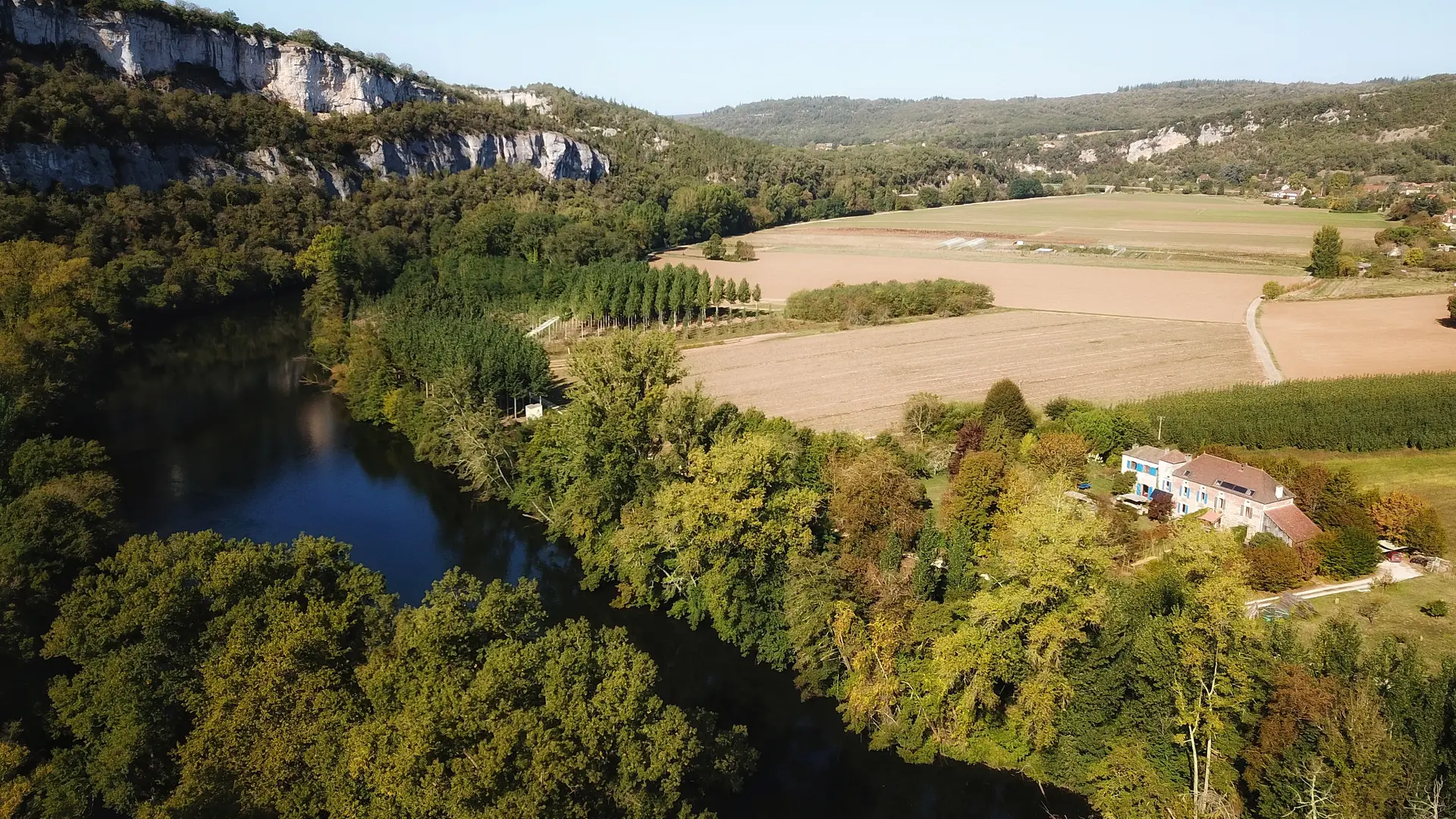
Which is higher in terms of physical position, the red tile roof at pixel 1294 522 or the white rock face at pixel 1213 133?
the white rock face at pixel 1213 133

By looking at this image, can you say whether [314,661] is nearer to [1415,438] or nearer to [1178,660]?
[1178,660]

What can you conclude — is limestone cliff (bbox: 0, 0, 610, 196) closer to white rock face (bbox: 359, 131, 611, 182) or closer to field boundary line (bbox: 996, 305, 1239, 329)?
white rock face (bbox: 359, 131, 611, 182)

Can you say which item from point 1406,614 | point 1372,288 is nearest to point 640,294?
point 1406,614

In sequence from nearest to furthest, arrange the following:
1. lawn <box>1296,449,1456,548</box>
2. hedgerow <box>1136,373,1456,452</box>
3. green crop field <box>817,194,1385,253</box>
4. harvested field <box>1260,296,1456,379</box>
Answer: lawn <box>1296,449,1456,548</box>
hedgerow <box>1136,373,1456,452</box>
harvested field <box>1260,296,1456,379</box>
green crop field <box>817,194,1385,253</box>

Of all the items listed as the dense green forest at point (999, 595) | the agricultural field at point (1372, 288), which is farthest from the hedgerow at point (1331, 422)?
the agricultural field at point (1372, 288)

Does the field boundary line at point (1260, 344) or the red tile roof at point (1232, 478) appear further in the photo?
the field boundary line at point (1260, 344)

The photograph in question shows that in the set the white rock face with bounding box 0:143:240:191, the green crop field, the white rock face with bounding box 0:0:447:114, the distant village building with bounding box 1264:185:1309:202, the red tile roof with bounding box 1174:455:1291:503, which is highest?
the white rock face with bounding box 0:0:447:114

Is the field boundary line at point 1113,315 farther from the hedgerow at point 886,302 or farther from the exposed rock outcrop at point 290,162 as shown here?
the exposed rock outcrop at point 290,162

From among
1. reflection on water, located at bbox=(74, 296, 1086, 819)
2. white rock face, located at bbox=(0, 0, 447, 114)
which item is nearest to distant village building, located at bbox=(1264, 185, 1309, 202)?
white rock face, located at bbox=(0, 0, 447, 114)
